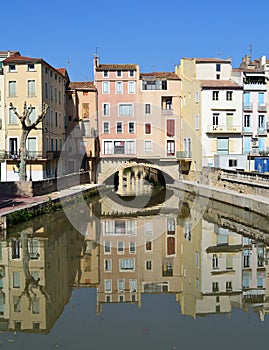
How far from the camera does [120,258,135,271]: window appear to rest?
647 inches

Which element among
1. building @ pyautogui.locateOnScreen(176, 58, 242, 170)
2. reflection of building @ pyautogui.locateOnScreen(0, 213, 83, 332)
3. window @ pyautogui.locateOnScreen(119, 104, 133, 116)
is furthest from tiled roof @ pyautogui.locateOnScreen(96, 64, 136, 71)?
reflection of building @ pyautogui.locateOnScreen(0, 213, 83, 332)

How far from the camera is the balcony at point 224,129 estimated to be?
43375mm

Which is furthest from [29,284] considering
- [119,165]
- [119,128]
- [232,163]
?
[119,128]

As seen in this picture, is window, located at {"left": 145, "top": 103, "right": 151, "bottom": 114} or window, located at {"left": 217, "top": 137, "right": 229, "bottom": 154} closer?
window, located at {"left": 217, "top": 137, "right": 229, "bottom": 154}

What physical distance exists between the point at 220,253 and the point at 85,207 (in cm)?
1613

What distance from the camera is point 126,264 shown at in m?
17.0

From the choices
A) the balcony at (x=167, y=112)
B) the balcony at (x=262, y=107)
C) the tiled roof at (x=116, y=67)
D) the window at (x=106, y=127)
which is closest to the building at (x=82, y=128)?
the window at (x=106, y=127)

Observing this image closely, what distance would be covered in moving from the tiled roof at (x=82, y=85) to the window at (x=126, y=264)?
32735 mm

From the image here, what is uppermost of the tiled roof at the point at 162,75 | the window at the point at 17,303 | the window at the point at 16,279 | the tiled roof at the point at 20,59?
the tiled roof at the point at 162,75

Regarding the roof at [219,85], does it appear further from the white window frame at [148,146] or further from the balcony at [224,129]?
the white window frame at [148,146]

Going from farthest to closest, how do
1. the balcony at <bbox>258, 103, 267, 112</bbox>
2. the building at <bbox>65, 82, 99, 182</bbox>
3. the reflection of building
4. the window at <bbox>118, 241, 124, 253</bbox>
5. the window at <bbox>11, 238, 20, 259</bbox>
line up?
the building at <bbox>65, 82, 99, 182</bbox> < the balcony at <bbox>258, 103, 267, 112</bbox> < the window at <bbox>118, 241, 124, 253</bbox> < the window at <bbox>11, 238, 20, 259</bbox> < the reflection of building

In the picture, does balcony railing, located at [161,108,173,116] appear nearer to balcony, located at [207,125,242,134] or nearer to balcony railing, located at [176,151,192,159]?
balcony railing, located at [176,151,192,159]

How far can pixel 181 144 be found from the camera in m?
47.9

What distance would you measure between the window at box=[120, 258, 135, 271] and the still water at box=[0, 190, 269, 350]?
0.13 ft
